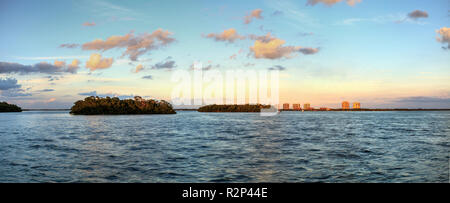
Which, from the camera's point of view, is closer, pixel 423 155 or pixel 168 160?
pixel 168 160

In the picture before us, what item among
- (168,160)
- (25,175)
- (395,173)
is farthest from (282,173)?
(25,175)

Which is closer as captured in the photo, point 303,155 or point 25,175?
point 25,175

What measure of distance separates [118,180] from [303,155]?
18.5 metres

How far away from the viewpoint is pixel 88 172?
904 inches
